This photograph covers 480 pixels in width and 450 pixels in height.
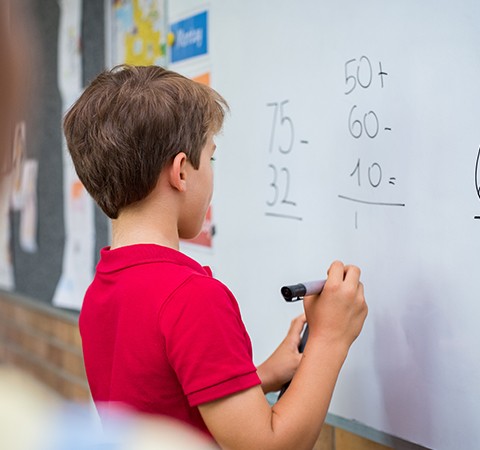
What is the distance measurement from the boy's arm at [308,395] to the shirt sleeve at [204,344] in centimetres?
2

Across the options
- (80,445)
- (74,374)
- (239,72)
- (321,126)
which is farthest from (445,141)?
(74,374)

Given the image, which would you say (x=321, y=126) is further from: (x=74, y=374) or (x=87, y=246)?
(x=74, y=374)

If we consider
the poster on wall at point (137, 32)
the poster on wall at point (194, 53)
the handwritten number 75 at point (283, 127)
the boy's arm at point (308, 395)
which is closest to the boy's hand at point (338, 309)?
the boy's arm at point (308, 395)

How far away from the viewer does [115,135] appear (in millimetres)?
851

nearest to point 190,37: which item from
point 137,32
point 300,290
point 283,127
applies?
point 137,32

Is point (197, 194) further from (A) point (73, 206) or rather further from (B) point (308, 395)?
(A) point (73, 206)

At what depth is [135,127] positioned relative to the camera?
2.76 ft

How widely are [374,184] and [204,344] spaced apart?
1.19 feet

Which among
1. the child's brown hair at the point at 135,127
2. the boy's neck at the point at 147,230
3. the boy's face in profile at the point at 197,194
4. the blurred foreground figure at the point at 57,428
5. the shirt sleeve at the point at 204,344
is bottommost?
the shirt sleeve at the point at 204,344

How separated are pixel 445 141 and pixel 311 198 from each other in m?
0.27

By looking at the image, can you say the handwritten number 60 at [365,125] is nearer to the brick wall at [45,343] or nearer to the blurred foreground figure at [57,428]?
the blurred foreground figure at [57,428]

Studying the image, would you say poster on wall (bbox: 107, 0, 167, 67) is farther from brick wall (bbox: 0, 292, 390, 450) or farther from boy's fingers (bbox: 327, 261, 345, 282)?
boy's fingers (bbox: 327, 261, 345, 282)

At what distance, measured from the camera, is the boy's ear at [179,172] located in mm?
850

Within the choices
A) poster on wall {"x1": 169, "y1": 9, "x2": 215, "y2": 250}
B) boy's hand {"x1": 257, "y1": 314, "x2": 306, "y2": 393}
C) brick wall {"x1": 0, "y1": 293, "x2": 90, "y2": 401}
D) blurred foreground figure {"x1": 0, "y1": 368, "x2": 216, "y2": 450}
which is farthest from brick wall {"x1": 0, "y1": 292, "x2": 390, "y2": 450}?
blurred foreground figure {"x1": 0, "y1": 368, "x2": 216, "y2": 450}
